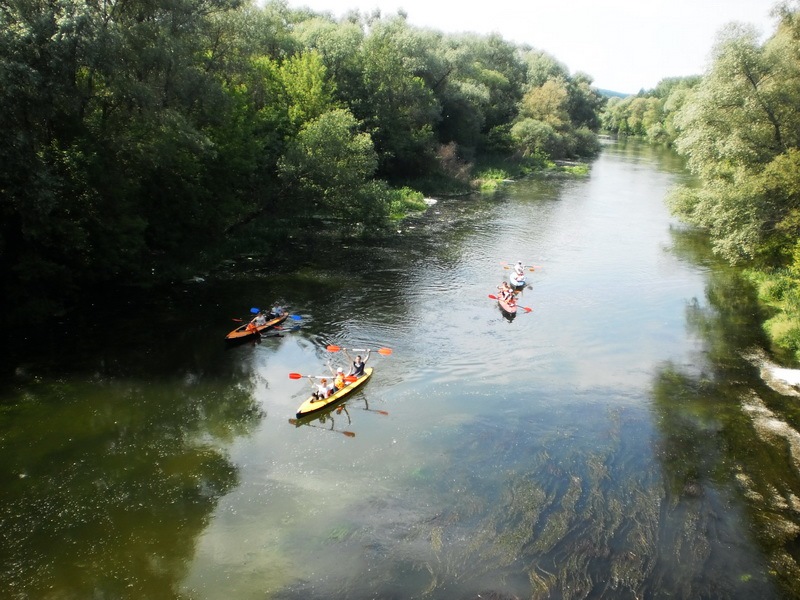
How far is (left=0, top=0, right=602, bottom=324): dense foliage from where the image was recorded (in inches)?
779

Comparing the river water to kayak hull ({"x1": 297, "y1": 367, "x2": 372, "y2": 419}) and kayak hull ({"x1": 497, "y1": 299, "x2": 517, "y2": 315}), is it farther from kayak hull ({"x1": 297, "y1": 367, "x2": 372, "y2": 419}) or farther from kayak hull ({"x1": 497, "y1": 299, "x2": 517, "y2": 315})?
kayak hull ({"x1": 497, "y1": 299, "x2": 517, "y2": 315})

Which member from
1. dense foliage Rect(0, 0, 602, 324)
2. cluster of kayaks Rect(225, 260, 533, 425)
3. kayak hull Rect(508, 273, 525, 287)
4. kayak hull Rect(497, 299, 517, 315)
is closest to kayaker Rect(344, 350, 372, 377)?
cluster of kayaks Rect(225, 260, 533, 425)

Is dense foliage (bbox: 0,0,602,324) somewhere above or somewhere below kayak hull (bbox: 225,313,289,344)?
above

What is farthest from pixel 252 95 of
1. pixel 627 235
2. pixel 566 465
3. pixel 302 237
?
pixel 566 465

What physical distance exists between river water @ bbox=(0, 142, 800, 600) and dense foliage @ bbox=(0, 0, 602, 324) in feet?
9.67

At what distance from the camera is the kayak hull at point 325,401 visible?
1750 centimetres

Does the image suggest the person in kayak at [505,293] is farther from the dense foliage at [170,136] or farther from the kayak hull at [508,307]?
the dense foliage at [170,136]

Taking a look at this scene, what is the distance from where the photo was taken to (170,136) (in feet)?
80.5

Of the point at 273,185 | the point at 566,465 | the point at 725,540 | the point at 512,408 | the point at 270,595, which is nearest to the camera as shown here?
the point at 270,595

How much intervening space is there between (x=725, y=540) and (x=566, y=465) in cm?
386

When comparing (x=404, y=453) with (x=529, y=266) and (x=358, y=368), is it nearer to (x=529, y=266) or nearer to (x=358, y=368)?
(x=358, y=368)

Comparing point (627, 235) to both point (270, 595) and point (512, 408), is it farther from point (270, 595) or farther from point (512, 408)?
point (270, 595)

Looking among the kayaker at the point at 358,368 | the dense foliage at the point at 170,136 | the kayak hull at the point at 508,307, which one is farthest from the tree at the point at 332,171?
the kayaker at the point at 358,368

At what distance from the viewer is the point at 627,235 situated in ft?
132
